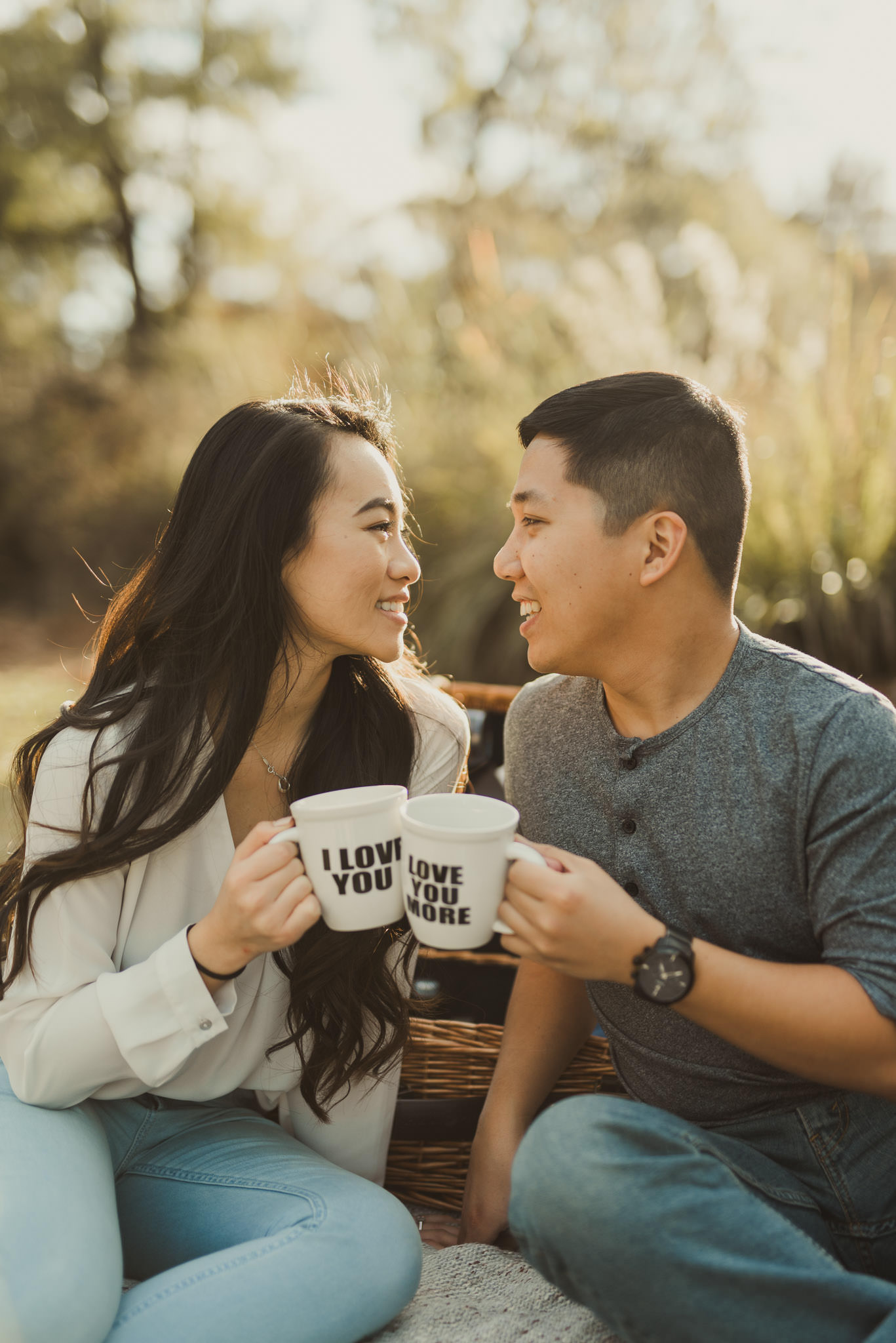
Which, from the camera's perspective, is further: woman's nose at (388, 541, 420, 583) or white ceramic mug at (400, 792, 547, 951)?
woman's nose at (388, 541, 420, 583)

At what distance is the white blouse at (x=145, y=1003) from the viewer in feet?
4.31

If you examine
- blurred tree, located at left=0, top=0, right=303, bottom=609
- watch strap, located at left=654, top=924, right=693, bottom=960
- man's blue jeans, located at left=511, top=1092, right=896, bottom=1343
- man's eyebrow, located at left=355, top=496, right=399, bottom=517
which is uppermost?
blurred tree, located at left=0, top=0, right=303, bottom=609

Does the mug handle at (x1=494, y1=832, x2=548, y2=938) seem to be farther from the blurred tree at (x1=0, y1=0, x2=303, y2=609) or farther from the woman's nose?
the blurred tree at (x1=0, y1=0, x2=303, y2=609)

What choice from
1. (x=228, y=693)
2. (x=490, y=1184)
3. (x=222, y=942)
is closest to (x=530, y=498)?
(x=228, y=693)

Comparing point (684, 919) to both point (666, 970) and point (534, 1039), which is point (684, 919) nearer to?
point (666, 970)

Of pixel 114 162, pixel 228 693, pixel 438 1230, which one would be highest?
pixel 114 162

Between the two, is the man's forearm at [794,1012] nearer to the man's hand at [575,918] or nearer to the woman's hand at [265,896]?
the man's hand at [575,918]

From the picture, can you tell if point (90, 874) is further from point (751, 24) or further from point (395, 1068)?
point (751, 24)

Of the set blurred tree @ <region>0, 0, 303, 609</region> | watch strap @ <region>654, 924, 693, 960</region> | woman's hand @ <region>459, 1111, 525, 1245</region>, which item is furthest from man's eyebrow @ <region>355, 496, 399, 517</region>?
blurred tree @ <region>0, 0, 303, 609</region>

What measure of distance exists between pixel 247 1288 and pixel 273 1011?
41cm

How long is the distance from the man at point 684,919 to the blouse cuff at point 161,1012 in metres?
0.46

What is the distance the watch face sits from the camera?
112 cm

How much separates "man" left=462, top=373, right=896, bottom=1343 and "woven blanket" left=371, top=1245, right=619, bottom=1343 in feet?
0.26

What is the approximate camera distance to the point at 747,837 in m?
1.33
